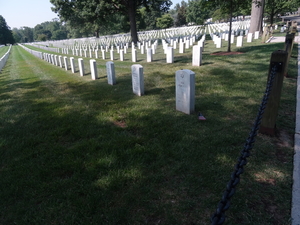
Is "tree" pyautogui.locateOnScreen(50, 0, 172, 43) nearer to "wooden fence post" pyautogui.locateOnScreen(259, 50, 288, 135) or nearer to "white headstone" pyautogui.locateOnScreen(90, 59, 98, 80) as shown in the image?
"white headstone" pyautogui.locateOnScreen(90, 59, 98, 80)

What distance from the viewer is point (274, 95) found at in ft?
11.4

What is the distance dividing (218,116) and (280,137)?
124 centimetres

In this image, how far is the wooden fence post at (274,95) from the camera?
130 inches

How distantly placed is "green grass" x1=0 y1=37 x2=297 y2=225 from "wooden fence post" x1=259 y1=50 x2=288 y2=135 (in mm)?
188

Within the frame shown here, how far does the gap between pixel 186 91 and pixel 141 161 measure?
6.86 feet

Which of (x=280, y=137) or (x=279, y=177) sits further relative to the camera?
(x=280, y=137)

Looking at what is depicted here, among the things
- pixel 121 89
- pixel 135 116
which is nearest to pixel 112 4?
pixel 121 89

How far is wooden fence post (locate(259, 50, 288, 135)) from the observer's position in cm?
331

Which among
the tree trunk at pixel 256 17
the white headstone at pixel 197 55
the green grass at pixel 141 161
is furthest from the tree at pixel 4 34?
the green grass at pixel 141 161

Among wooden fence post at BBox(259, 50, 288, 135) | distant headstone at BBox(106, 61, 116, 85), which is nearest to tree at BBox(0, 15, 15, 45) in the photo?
distant headstone at BBox(106, 61, 116, 85)

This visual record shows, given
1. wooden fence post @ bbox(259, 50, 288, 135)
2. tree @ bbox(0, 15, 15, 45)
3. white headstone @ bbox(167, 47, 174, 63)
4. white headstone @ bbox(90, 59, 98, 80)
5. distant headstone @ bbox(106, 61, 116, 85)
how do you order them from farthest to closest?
tree @ bbox(0, 15, 15, 45)
white headstone @ bbox(167, 47, 174, 63)
white headstone @ bbox(90, 59, 98, 80)
distant headstone @ bbox(106, 61, 116, 85)
wooden fence post @ bbox(259, 50, 288, 135)

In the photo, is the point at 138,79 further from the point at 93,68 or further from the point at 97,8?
the point at 97,8

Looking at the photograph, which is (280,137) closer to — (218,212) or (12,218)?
(218,212)

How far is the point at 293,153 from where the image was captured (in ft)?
10.4
